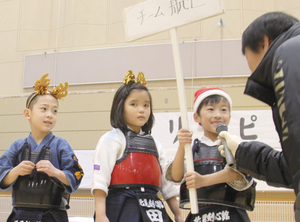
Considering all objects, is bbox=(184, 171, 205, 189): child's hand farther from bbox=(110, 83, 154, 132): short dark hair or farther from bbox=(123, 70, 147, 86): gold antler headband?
bbox=(123, 70, 147, 86): gold antler headband

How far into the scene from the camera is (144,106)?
1811 mm

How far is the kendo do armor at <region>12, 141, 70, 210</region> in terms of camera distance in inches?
68.7

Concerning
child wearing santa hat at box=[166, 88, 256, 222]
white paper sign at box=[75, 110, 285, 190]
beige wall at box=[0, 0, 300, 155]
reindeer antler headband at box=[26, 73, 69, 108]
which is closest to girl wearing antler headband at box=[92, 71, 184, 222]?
child wearing santa hat at box=[166, 88, 256, 222]

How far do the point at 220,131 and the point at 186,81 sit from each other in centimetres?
475

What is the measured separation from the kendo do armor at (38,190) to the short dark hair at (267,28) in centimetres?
136

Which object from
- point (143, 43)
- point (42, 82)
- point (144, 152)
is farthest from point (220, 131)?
point (143, 43)

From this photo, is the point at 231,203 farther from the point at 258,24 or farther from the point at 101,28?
the point at 101,28

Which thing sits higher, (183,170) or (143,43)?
(143,43)

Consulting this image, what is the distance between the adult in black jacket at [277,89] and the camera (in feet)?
2.04

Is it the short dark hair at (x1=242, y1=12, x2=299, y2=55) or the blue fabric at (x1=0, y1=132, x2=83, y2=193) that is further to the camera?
the blue fabric at (x1=0, y1=132, x2=83, y2=193)

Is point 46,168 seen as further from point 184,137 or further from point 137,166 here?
point 184,137

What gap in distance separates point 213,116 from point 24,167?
111cm

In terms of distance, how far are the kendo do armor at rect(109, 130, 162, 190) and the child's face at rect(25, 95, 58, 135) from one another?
0.56 m

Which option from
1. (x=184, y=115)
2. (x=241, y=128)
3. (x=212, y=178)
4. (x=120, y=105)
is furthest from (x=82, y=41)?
(x=212, y=178)
